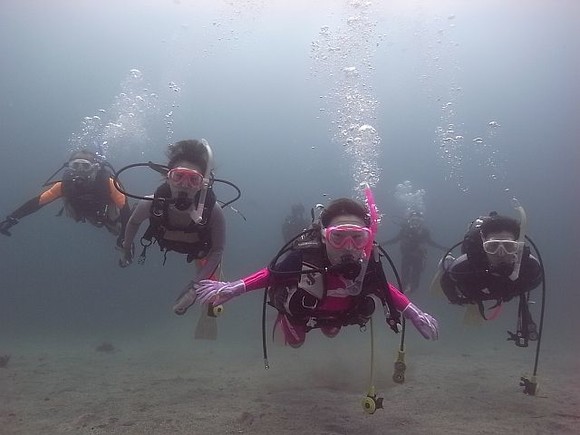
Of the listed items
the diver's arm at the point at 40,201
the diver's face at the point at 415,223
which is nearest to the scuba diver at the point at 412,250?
the diver's face at the point at 415,223

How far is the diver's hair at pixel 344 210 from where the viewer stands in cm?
495

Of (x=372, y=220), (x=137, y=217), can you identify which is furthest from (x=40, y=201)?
(x=372, y=220)

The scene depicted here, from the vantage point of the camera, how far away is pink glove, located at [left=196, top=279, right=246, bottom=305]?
183 inches

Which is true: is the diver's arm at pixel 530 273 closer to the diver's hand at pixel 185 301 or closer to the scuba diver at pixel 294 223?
the diver's hand at pixel 185 301

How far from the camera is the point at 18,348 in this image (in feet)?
65.9

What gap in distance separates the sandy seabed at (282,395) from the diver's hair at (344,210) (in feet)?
11.0

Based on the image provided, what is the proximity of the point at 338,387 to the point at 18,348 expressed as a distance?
1633 cm

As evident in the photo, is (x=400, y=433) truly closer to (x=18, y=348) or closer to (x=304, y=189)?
(x=18, y=348)

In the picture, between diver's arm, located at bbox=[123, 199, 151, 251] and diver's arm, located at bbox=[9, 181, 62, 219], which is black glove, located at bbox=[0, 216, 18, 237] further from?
diver's arm, located at bbox=[123, 199, 151, 251]

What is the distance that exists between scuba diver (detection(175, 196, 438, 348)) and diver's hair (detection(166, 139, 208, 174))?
1697 mm

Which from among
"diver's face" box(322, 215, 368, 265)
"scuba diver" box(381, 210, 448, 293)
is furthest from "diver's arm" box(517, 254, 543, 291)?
"scuba diver" box(381, 210, 448, 293)

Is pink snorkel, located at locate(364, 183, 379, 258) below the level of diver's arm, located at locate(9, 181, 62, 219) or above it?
below

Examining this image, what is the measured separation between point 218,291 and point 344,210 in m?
1.55

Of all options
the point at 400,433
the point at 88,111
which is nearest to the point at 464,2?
the point at 400,433
